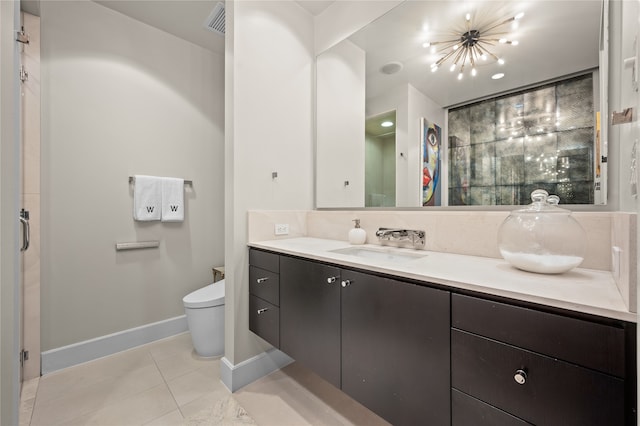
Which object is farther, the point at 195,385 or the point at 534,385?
the point at 195,385

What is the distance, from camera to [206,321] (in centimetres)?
187

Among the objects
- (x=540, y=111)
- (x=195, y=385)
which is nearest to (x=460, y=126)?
(x=540, y=111)

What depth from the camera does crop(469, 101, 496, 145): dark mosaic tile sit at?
124 cm

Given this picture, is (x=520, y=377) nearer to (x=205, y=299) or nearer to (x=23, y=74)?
(x=205, y=299)

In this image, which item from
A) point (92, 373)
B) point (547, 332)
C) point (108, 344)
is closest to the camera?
point (547, 332)

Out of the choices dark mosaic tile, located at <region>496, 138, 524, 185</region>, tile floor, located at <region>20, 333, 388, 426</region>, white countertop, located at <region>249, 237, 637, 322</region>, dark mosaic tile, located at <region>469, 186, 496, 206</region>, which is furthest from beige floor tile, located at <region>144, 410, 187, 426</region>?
dark mosaic tile, located at <region>496, 138, 524, 185</region>

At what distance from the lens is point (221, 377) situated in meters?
1.69

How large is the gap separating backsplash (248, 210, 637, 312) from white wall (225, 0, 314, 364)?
4.1 inches

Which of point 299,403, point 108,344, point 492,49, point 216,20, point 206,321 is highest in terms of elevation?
point 216,20

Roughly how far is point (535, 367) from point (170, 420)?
1.64 metres

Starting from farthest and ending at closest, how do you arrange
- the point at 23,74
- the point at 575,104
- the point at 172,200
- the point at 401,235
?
the point at 172,200 < the point at 23,74 < the point at 401,235 < the point at 575,104

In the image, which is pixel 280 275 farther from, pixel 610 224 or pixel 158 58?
pixel 158 58

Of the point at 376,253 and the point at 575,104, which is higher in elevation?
the point at 575,104

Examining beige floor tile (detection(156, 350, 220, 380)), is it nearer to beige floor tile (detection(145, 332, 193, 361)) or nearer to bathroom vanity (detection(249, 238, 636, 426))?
beige floor tile (detection(145, 332, 193, 361))
